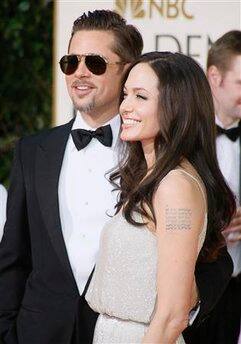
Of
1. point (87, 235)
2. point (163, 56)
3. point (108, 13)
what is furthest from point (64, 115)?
point (163, 56)

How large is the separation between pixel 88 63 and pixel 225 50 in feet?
3.40

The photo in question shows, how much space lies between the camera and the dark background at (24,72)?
6762 mm

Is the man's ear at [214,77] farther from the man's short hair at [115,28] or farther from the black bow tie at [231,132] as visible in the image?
the man's short hair at [115,28]

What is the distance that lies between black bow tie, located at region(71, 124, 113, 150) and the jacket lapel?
0.05 m

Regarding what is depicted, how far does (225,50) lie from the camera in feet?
15.0

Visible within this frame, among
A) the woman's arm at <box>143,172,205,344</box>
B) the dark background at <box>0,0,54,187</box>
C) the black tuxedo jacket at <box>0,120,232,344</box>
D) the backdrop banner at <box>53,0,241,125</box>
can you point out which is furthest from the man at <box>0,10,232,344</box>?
the dark background at <box>0,0,54,187</box>

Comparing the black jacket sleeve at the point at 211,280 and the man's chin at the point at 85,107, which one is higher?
the man's chin at the point at 85,107

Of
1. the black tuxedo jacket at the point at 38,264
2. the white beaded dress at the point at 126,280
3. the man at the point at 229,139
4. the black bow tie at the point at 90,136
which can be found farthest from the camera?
the man at the point at 229,139

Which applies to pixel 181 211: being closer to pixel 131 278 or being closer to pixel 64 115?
pixel 131 278

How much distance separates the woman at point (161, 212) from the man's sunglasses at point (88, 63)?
2.13 feet

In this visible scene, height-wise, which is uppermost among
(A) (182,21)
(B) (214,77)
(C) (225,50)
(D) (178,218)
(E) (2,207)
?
(A) (182,21)

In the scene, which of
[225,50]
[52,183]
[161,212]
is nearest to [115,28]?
[52,183]

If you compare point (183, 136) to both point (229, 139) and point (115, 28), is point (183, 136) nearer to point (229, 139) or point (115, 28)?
point (115, 28)

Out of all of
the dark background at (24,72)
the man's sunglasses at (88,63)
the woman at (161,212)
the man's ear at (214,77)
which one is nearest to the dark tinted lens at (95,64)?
the man's sunglasses at (88,63)
